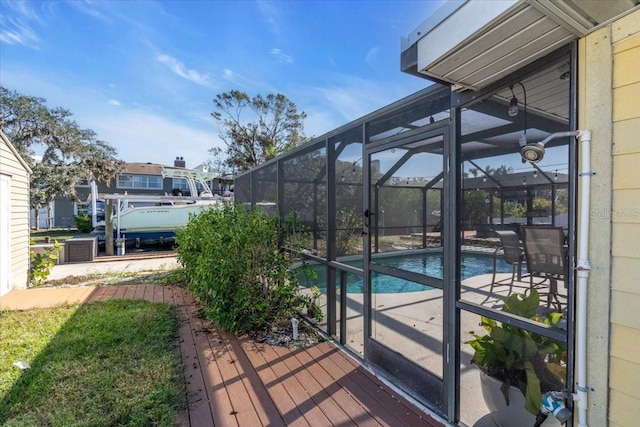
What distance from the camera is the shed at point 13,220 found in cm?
521

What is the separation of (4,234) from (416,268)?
6531mm

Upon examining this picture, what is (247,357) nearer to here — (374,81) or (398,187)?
(398,187)

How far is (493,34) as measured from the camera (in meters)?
1.33

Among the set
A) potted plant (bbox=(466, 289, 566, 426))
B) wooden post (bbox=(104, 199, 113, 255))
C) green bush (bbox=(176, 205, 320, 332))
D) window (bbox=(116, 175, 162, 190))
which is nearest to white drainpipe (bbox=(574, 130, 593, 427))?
potted plant (bbox=(466, 289, 566, 426))

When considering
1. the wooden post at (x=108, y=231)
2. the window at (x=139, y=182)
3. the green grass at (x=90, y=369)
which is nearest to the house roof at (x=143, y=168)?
the window at (x=139, y=182)

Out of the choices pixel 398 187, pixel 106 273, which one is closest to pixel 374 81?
pixel 398 187

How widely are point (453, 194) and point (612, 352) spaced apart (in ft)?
3.47

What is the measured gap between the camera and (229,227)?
3.96 m

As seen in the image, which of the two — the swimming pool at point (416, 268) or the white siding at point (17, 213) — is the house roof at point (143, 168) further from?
the swimming pool at point (416, 268)

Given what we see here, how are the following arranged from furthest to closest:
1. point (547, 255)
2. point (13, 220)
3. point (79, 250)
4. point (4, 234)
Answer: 1. point (79, 250)
2. point (13, 220)
3. point (4, 234)
4. point (547, 255)

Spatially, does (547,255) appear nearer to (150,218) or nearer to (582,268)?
(582,268)

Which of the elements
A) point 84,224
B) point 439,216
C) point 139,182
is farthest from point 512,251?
point 139,182

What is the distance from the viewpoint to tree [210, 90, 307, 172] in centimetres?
1628

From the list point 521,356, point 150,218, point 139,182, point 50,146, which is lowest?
point 521,356
